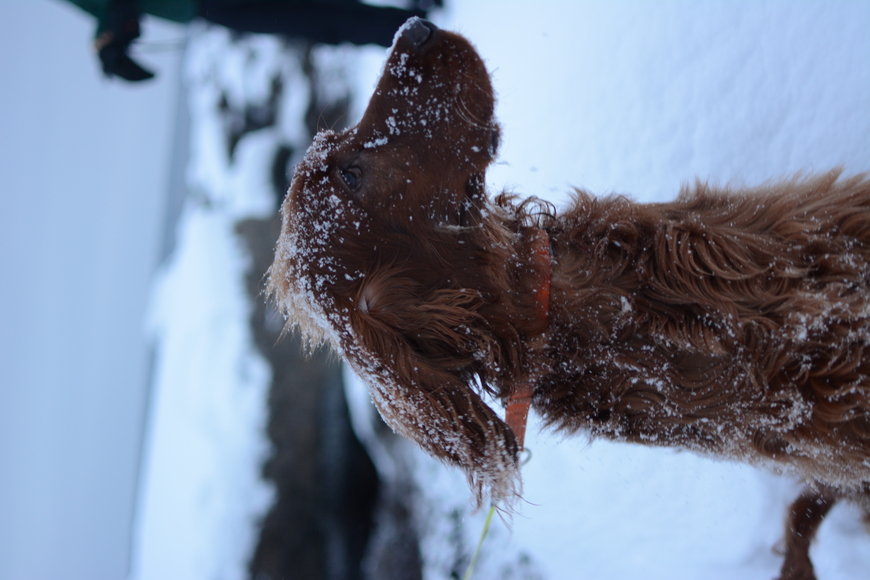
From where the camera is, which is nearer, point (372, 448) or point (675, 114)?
point (675, 114)

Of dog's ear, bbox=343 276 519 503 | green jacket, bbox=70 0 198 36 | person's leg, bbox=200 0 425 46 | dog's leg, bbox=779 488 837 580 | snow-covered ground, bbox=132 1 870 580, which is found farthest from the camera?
person's leg, bbox=200 0 425 46

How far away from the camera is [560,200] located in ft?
7.65

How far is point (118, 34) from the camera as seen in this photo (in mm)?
3246

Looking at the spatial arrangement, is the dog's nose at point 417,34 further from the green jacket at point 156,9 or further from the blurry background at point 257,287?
the green jacket at point 156,9

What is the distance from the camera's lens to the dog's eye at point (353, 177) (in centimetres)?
164

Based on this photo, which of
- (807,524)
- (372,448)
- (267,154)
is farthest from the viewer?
(267,154)

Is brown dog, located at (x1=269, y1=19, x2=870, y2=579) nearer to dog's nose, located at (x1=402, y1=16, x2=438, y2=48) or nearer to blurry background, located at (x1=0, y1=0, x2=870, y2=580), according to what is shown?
dog's nose, located at (x1=402, y1=16, x2=438, y2=48)

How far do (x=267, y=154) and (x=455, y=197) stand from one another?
10.8 ft

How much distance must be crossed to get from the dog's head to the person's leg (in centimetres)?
218

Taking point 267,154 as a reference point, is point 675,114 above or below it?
above

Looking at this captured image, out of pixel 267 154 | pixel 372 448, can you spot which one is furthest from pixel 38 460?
pixel 267 154

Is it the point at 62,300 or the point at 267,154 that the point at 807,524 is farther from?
the point at 62,300

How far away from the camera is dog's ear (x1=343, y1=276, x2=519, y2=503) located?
155 centimetres

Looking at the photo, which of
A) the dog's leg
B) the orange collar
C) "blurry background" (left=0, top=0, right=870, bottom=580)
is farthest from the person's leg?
the dog's leg
